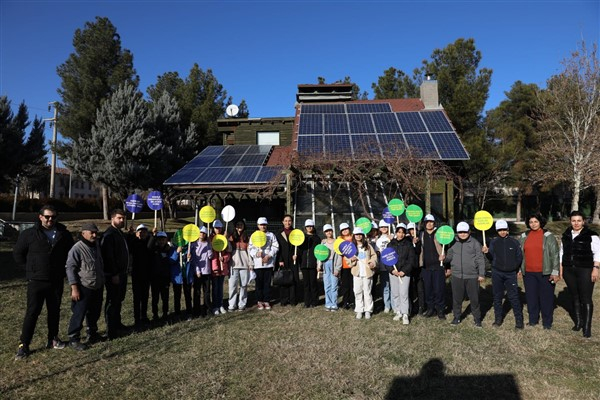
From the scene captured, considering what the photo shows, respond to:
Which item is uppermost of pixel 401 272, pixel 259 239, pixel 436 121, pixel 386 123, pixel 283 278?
pixel 436 121

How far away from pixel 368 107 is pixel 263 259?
11084mm

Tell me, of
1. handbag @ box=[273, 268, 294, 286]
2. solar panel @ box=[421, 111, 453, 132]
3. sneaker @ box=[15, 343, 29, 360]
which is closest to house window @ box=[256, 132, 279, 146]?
solar panel @ box=[421, 111, 453, 132]

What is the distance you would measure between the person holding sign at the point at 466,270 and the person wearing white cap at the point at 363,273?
4.71 ft

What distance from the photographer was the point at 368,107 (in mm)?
17000

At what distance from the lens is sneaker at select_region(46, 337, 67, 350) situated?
218 inches

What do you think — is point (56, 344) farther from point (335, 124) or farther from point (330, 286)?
point (335, 124)

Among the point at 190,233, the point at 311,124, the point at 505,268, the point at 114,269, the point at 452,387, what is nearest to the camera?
the point at 452,387

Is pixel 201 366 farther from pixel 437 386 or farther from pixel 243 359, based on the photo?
pixel 437 386

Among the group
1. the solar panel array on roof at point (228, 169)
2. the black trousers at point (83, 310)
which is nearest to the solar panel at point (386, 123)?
the solar panel array on roof at point (228, 169)

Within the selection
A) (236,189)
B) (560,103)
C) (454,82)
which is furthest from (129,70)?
(560,103)

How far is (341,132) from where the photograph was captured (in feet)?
45.6

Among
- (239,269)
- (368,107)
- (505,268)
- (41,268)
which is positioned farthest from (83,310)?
(368,107)

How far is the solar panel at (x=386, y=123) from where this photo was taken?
45.1 ft

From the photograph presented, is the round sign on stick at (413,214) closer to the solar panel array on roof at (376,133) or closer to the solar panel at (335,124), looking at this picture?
the solar panel array on roof at (376,133)
